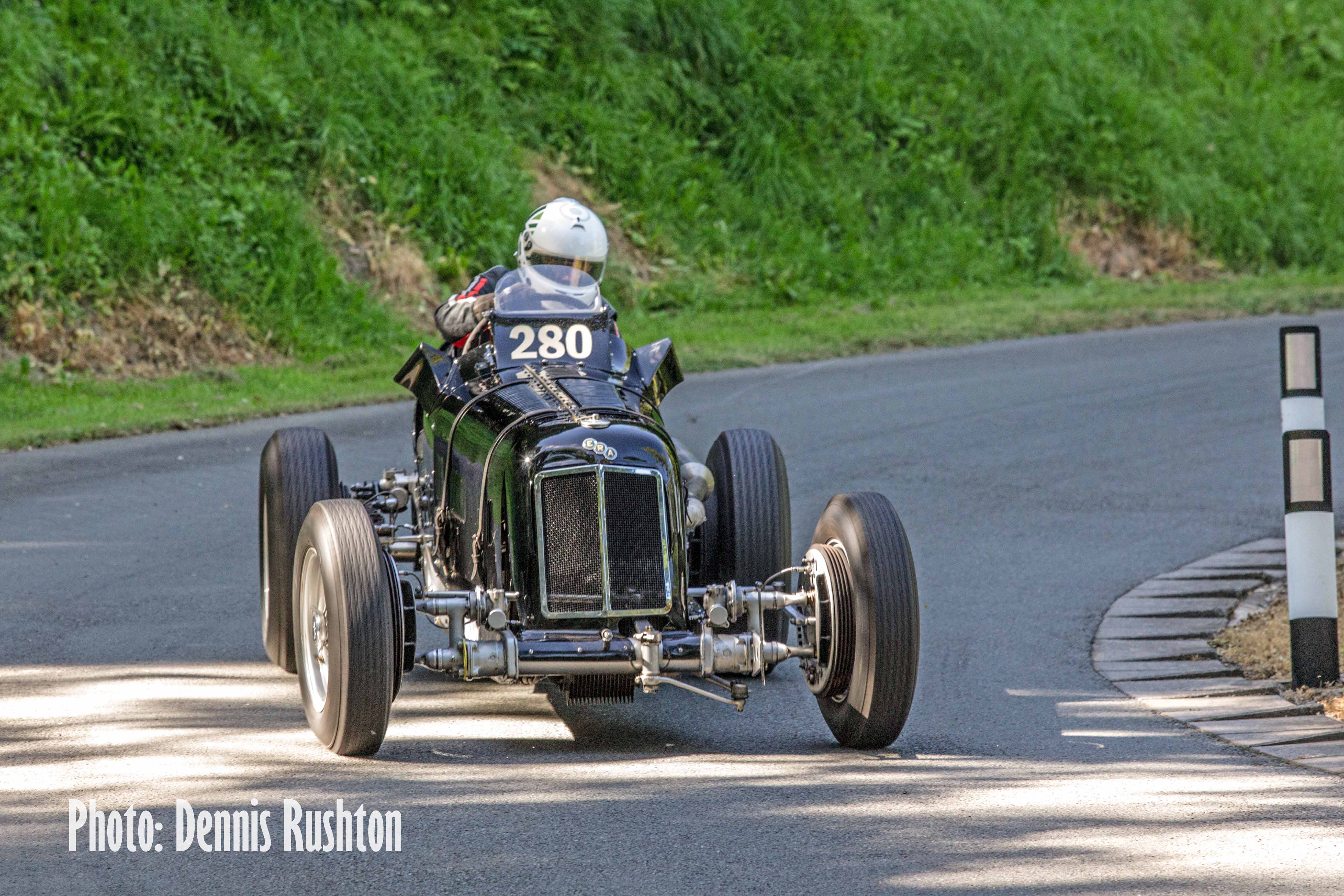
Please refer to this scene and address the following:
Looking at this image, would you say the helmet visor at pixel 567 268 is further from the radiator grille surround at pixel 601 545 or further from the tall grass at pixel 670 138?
the tall grass at pixel 670 138

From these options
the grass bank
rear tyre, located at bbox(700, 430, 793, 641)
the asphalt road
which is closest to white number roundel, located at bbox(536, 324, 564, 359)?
rear tyre, located at bbox(700, 430, 793, 641)

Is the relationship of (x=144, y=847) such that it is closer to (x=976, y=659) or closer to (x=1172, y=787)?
(x=1172, y=787)

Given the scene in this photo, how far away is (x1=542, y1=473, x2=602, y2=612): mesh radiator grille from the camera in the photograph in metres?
5.19

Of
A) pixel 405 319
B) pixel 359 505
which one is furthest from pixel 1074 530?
pixel 405 319

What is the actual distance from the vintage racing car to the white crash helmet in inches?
12.1

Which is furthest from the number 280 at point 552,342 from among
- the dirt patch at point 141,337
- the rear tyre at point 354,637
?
the dirt patch at point 141,337

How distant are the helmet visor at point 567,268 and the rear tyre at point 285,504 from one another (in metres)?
1.09

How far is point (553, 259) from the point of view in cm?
644

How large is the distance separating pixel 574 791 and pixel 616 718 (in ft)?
3.51

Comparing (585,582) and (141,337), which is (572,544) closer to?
(585,582)

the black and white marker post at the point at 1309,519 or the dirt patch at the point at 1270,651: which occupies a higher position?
the black and white marker post at the point at 1309,519

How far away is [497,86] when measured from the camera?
766 inches

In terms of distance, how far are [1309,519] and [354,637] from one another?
3.20 metres

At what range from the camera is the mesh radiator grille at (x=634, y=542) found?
17.1 ft
